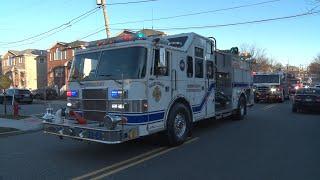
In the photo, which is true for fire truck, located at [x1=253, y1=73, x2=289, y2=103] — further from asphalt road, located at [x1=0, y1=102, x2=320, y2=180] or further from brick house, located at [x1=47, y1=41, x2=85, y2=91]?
brick house, located at [x1=47, y1=41, x2=85, y2=91]

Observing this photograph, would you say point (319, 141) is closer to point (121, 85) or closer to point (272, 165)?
point (272, 165)

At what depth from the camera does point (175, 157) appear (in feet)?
29.9

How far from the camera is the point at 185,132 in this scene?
35.7 feet

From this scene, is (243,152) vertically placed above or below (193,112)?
below

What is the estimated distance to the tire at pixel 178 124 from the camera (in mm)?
10164

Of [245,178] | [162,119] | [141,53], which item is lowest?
[245,178]

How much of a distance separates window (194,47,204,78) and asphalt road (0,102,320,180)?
1.89m

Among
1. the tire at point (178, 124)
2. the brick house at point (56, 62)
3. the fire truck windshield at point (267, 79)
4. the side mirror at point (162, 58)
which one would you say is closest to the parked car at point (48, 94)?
the brick house at point (56, 62)

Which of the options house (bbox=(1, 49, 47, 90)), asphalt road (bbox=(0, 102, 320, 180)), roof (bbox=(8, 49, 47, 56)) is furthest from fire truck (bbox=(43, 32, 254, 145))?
roof (bbox=(8, 49, 47, 56))

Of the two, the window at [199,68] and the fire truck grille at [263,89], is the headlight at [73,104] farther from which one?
the fire truck grille at [263,89]

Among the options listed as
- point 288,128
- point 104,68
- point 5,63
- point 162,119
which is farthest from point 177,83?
point 5,63

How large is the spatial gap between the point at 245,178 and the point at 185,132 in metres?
3.68

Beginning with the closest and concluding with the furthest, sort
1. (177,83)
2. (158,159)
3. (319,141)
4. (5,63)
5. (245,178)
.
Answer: (245,178), (158,159), (177,83), (319,141), (5,63)

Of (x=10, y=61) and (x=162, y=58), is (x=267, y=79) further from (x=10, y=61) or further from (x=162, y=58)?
(x=10, y=61)
